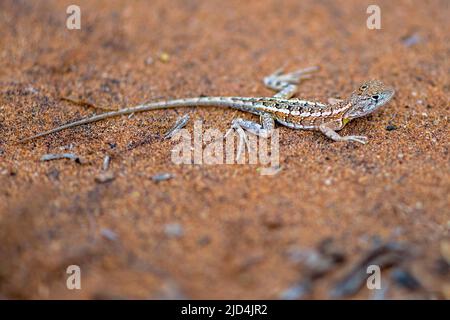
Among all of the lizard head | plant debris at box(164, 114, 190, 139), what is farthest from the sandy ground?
the lizard head

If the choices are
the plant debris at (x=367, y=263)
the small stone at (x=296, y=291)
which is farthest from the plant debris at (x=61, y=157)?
the plant debris at (x=367, y=263)

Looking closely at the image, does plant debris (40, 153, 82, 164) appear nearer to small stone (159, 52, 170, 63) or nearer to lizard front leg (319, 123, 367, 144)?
small stone (159, 52, 170, 63)

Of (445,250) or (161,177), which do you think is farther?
(161,177)

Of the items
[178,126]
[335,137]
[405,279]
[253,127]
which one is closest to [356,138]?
[335,137]

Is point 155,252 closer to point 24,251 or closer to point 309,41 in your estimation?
point 24,251

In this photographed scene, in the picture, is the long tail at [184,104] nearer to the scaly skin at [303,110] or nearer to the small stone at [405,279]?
the scaly skin at [303,110]

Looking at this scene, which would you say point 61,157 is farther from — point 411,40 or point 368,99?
point 411,40
